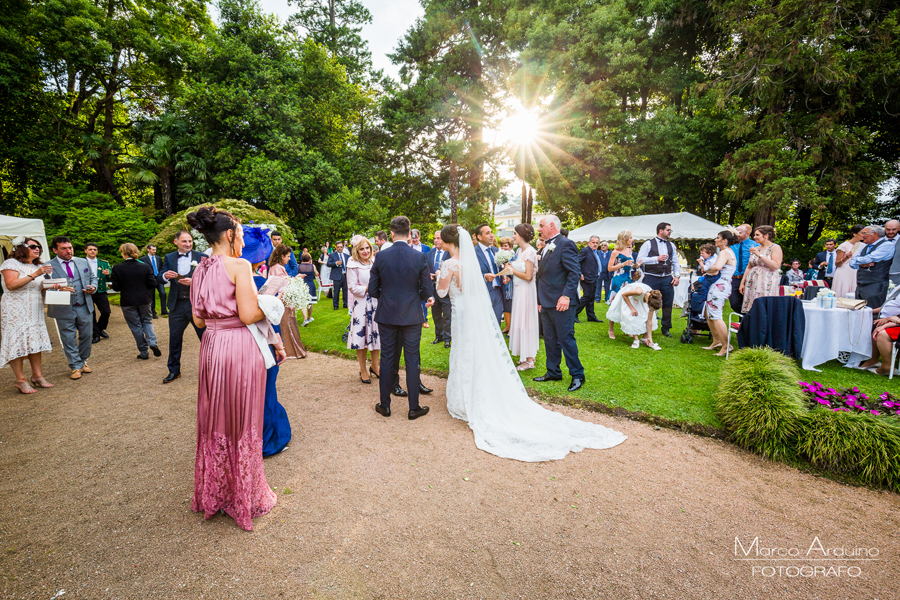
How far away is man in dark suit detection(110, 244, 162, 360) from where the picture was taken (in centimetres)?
663

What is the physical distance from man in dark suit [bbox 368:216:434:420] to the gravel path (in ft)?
1.85

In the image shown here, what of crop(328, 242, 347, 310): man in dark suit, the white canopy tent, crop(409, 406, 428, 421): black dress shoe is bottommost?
crop(409, 406, 428, 421): black dress shoe

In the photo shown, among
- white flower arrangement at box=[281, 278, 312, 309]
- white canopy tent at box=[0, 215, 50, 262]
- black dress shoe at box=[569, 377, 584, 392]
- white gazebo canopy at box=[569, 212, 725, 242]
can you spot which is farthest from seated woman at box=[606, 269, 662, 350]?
white canopy tent at box=[0, 215, 50, 262]

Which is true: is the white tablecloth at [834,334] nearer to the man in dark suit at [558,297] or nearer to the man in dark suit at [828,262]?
the man in dark suit at [558,297]

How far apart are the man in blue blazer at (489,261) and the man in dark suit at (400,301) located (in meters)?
1.78

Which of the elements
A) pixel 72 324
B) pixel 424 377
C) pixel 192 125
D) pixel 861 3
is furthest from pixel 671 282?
pixel 192 125

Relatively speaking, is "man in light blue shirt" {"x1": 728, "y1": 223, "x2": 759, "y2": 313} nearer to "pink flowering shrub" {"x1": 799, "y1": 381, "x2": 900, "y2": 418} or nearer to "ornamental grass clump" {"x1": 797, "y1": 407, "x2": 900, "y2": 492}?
"pink flowering shrub" {"x1": 799, "y1": 381, "x2": 900, "y2": 418}

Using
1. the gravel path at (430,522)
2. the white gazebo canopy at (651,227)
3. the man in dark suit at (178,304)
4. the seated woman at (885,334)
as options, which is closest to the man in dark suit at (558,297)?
the gravel path at (430,522)

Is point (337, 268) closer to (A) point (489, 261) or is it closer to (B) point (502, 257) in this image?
(A) point (489, 261)

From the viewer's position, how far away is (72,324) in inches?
241

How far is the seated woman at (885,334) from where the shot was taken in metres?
4.71

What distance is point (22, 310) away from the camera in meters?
5.34

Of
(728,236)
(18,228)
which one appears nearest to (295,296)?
(728,236)

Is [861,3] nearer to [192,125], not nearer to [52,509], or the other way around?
[52,509]
